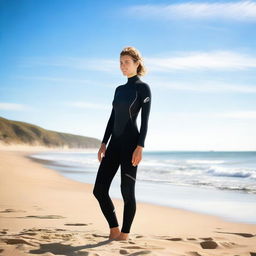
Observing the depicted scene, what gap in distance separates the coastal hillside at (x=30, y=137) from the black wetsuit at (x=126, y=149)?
346 feet

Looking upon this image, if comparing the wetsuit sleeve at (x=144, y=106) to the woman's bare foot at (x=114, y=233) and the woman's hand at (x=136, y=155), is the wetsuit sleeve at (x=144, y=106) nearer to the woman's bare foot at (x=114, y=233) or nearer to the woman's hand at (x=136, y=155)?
the woman's hand at (x=136, y=155)

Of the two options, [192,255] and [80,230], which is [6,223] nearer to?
[80,230]

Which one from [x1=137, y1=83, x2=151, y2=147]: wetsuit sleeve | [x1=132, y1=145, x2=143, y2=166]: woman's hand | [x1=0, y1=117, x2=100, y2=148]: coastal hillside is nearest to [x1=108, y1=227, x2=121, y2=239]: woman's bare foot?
[x1=132, y1=145, x2=143, y2=166]: woman's hand

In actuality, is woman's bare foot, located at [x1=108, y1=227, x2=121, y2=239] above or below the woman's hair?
below

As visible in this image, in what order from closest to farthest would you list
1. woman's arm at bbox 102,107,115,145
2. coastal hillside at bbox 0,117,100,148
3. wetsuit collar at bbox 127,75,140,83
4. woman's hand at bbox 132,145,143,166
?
woman's hand at bbox 132,145,143,166 → wetsuit collar at bbox 127,75,140,83 → woman's arm at bbox 102,107,115,145 → coastal hillside at bbox 0,117,100,148

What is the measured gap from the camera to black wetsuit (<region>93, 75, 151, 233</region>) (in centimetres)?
388

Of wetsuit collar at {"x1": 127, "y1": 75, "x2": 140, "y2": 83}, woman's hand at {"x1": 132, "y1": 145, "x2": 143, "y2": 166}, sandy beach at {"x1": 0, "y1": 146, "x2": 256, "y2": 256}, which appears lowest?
sandy beach at {"x1": 0, "y1": 146, "x2": 256, "y2": 256}

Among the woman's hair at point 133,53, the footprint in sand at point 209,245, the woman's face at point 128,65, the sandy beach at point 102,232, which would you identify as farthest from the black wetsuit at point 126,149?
the footprint in sand at point 209,245

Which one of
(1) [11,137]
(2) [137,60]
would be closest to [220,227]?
(2) [137,60]

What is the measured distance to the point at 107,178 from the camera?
3936mm

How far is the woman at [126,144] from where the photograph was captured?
3873 mm

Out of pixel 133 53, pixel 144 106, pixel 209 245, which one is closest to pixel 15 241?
pixel 144 106

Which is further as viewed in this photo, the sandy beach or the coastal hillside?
the coastal hillside

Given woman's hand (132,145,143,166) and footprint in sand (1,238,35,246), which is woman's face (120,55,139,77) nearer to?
woman's hand (132,145,143,166)
